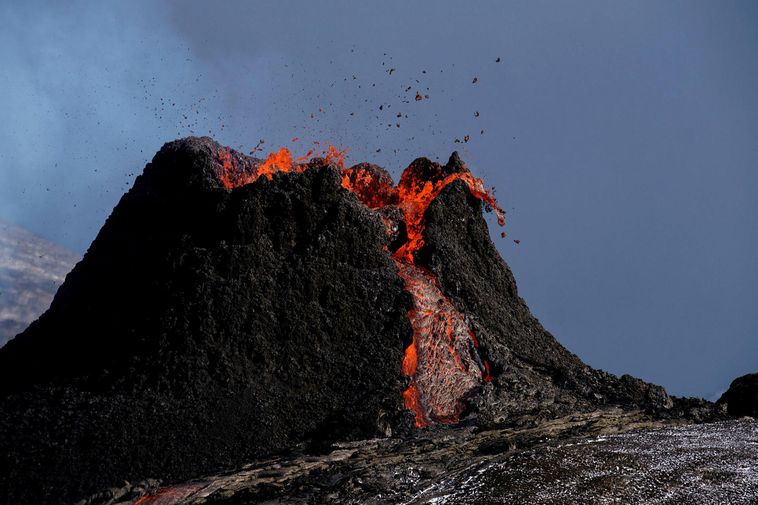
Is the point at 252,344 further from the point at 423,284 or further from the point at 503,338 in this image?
the point at 503,338

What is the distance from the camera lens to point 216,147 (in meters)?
21.1

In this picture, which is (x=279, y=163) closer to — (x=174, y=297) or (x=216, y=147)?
(x=216, y=147)

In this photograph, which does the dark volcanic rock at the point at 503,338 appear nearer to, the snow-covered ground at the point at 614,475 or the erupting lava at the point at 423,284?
the erupting lava at the point at 423,284

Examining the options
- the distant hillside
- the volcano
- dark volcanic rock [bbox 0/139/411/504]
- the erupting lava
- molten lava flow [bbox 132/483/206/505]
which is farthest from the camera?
the distant hillside

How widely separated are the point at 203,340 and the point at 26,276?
2458 inches

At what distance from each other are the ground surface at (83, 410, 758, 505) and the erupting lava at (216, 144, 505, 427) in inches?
100

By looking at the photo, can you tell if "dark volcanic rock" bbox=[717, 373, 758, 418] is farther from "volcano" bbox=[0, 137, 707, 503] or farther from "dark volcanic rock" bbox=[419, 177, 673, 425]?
"dark volcanic rock" bbox=[419, 177, 673, 425]

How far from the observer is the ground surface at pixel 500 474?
40.0 ft

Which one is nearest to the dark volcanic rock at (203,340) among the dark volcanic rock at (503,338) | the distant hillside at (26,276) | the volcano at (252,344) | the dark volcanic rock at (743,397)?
the volcano at (252,344)

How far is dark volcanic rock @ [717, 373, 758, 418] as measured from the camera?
18641 millimetres

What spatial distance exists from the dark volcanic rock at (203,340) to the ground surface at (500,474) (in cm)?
159

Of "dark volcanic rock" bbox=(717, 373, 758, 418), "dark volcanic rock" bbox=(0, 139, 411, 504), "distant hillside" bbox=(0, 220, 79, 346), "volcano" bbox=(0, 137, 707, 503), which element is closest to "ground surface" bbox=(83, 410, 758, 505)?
"volcano" bbox=(0, 137, 707, 503)

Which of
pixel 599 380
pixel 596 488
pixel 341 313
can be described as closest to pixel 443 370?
pixel 341 313

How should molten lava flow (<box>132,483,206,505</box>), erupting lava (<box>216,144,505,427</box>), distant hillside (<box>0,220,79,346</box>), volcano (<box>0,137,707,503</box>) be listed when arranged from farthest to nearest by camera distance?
distant hillside (<box>0,220,79,346</box>), erupting lava (<box>216,144,505,427</box>), volcano (<box>0,137,707,503</box>), molten lava flow (<box>132,483,206,505</box>)
